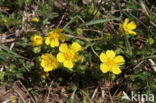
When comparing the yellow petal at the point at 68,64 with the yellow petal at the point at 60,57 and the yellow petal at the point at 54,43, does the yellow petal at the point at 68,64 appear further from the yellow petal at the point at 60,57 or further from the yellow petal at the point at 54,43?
the yellow petal at the point at 54,43

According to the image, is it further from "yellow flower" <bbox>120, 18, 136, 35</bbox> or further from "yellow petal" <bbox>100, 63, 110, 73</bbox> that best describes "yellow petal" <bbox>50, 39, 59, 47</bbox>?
"yellow flower" <bbox>120, 18, 136, 35</bbox>

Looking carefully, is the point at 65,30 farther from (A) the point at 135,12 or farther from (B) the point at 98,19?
(A) the point at 135,12

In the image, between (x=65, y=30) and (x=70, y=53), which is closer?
(x=70, y=53)

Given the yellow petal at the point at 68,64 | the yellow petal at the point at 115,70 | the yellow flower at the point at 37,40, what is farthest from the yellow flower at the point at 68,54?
the yellow petal at the point at 115,70

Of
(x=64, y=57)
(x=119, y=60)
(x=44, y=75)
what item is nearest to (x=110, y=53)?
(x=119, y=60)

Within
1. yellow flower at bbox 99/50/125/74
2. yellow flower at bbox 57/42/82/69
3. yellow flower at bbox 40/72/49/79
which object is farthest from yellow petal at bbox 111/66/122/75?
yellow flower at bbox 40/72/49/79

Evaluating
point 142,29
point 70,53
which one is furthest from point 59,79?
point 142,29
